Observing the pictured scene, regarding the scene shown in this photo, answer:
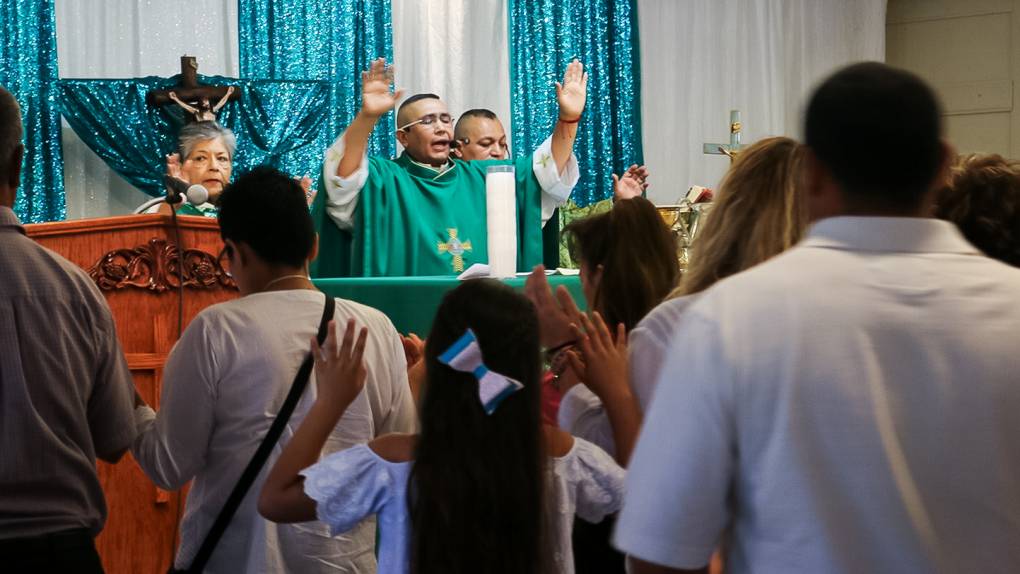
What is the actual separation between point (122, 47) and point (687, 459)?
6.86 m

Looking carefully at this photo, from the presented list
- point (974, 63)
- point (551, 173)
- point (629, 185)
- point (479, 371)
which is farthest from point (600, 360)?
point (974, 63)

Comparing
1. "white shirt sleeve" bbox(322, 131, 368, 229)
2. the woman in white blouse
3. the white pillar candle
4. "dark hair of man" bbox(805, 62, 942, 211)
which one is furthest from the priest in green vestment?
"dark hair of man" bbox(805, 62, 942, 211)

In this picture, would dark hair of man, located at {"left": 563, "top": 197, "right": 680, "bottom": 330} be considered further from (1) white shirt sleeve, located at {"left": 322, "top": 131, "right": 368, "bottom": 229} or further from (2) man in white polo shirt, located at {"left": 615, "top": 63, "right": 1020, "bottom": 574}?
(1) white shirt sleeve, located at {"left": 322, "top": 131, "right": 368, "bottom": 229}

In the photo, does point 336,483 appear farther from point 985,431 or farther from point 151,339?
point 151,339

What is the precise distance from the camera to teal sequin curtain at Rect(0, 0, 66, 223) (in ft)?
22.5

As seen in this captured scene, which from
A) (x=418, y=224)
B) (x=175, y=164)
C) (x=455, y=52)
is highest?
(x=455, y=52)

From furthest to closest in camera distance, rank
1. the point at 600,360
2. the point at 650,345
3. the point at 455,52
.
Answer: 1. the point at 455,52
2. the point at 600,360
3. the point at 650,345

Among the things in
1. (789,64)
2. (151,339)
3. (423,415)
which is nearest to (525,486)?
(423,415)

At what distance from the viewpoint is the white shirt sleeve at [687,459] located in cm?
125

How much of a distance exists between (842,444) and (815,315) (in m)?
0.13

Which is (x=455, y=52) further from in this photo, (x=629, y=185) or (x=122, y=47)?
(x=629, y=185)

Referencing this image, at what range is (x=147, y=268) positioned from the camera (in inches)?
141

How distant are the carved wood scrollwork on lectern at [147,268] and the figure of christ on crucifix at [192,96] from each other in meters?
3.31

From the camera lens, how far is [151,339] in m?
3.60
